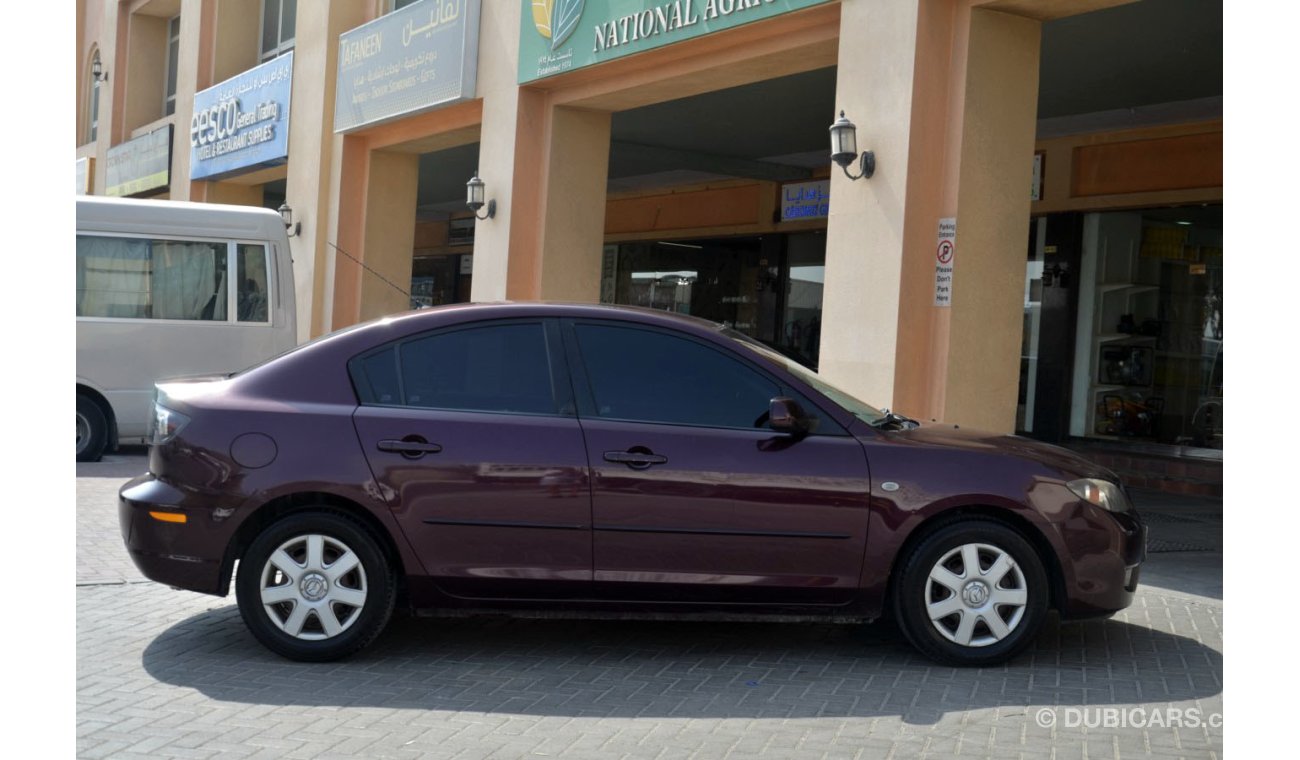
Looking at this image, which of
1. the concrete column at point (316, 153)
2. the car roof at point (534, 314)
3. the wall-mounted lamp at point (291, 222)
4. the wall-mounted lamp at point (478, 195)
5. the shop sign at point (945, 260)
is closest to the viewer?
the car roof at point (534, 314)

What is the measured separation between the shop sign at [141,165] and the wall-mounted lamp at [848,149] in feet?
60.7

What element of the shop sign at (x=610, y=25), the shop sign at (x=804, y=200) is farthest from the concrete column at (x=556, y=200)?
the shop sign at (x=804, y=200)

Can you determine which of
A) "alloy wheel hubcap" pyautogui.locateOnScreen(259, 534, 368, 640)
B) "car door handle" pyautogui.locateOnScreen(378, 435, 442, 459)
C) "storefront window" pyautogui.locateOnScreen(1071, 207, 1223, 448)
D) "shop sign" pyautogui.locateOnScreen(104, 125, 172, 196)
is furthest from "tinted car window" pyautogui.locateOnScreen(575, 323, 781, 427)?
"shop sign" pyautogui.locateOnScreen(104, 125, 172, 196)

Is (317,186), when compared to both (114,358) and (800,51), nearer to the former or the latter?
(114,358)

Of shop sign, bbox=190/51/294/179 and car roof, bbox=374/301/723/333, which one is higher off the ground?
shop sign, bbox=190/51/294/179

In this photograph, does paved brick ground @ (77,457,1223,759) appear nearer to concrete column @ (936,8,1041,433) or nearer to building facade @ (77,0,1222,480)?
concrete column @ (936,8,1041,433)

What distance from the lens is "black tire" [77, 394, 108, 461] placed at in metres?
12.4

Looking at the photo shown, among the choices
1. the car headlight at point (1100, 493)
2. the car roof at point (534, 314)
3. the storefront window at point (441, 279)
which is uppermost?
the storefront window at point (441, 279)

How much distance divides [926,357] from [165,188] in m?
19.9

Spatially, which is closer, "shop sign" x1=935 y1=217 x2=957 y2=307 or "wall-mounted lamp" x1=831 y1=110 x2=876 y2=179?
"shop sign" x1=935 y1=217 x2=957 y2=307

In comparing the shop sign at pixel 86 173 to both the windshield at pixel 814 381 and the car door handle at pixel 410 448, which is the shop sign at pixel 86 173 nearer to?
the car door handle at pixel 410 448

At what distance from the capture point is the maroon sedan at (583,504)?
17.5 ft

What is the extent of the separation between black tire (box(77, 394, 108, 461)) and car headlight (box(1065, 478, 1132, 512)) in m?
10.1

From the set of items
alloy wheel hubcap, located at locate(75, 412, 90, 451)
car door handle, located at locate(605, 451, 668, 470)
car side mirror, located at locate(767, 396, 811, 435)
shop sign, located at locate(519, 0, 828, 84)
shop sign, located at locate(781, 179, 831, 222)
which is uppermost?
shop sign, located at locate(519, 0, 828, 84)
